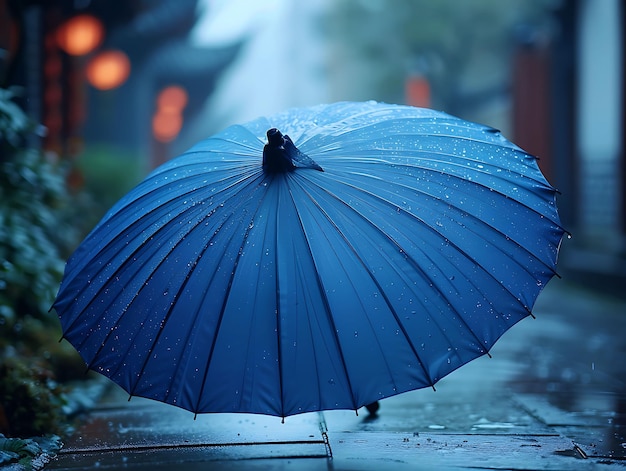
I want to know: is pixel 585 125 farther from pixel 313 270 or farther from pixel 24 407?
pixel 313 270

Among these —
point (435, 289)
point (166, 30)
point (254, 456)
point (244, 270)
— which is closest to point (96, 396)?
point (254, 456)

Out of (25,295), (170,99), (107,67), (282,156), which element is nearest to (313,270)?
(282,156)

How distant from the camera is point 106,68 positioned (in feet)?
53.2

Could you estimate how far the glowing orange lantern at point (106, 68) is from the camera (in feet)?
52.7

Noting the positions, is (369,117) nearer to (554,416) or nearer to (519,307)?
(519,307)

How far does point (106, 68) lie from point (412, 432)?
1271 cm

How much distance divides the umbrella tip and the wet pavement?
1489 mm

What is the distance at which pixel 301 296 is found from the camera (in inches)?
143

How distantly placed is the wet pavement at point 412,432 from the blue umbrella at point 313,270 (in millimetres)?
846

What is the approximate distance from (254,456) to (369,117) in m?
1.82

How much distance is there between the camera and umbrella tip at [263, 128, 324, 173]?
3701mm

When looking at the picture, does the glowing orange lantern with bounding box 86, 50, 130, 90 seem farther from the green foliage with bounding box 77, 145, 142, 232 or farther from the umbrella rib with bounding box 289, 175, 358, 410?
the umbrella rib with bounding box 289, 175, 358, 410

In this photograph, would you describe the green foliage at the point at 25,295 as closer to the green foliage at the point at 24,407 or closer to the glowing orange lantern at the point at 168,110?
the green foliage at the point at 24,407

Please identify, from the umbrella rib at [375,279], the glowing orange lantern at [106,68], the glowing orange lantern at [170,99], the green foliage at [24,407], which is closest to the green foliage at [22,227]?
the green foliage at [24,407]
